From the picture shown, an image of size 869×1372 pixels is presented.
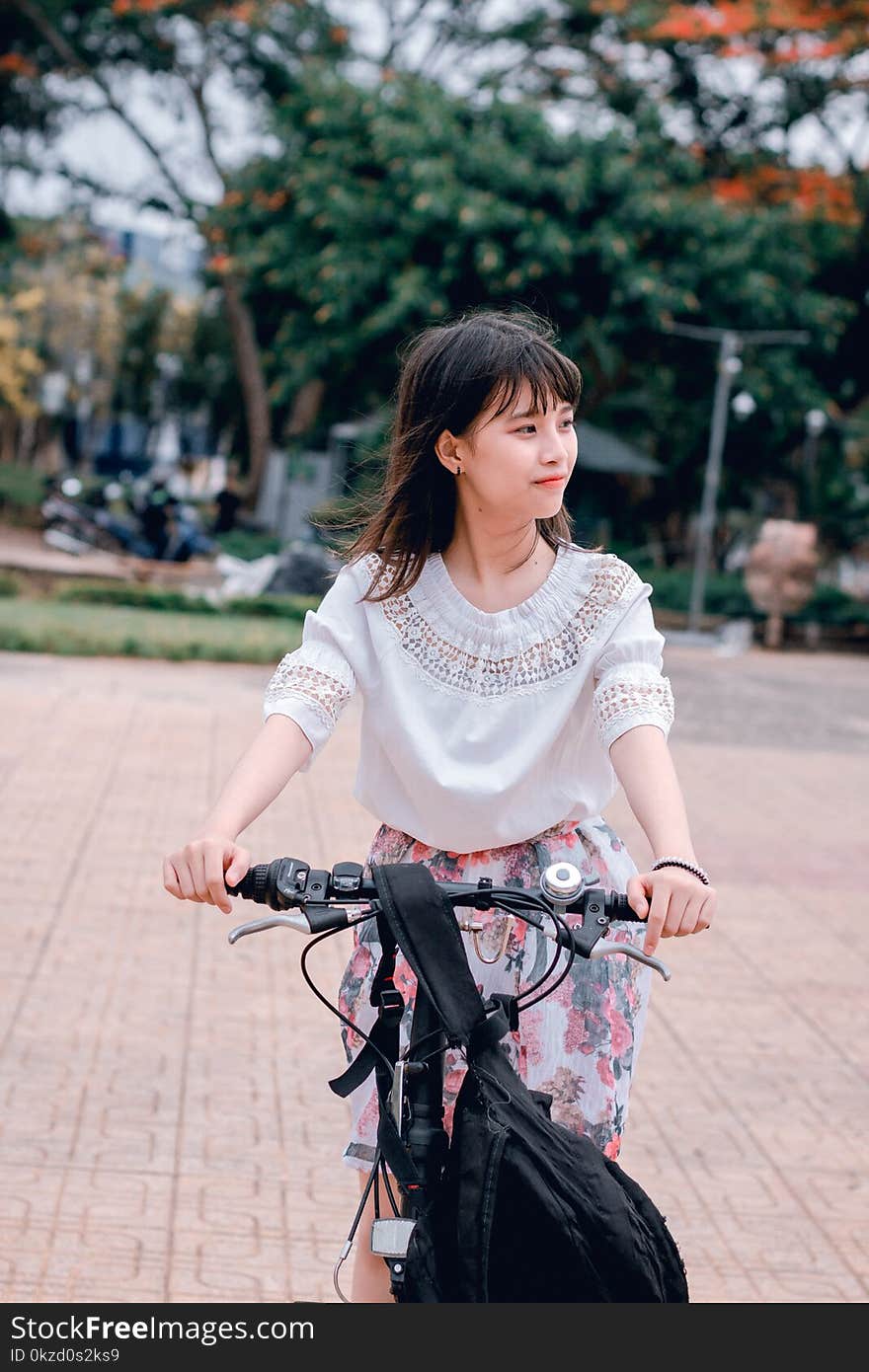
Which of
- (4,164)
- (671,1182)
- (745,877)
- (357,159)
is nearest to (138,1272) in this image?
(671,1182)

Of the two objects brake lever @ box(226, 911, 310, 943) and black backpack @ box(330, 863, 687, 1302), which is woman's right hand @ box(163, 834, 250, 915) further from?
black backpack @ box(330, 863, 687, 1302)

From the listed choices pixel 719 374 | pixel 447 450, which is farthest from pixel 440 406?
pixel 719 374

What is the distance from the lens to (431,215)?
2305cm

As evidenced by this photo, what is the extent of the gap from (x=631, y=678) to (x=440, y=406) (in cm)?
46

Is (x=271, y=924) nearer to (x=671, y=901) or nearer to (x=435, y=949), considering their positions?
(x=435, y=949)

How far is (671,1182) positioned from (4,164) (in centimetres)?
3071

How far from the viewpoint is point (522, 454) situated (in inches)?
91.6

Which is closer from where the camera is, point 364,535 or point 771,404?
point 364,535

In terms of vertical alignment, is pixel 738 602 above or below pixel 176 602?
below

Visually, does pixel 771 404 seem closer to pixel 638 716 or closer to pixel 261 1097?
pixel 261 1097

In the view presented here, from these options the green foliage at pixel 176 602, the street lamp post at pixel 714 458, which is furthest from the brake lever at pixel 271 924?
the street lamp post at pixel 714 458

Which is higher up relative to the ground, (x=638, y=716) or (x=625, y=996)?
(x=638, y=716)

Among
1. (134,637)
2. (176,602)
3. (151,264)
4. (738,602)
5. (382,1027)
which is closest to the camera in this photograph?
(382,1027)

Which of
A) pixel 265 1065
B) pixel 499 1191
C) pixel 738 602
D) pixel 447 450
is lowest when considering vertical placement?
pixel 738 602
